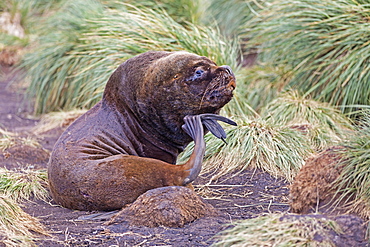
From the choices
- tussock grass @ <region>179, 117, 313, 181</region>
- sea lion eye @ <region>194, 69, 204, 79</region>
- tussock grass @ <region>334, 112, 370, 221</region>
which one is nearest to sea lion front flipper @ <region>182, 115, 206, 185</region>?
sea lion eye @ <region>194, 69, 204, 79</region>

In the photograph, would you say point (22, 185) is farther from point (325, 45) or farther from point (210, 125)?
point (325, 45)

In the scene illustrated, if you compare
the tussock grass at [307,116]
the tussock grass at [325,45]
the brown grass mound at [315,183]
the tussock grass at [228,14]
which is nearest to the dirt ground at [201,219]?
the brown grass mound at [315,183]

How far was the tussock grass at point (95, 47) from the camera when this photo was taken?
668 cm

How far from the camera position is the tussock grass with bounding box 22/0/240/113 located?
6.68 m

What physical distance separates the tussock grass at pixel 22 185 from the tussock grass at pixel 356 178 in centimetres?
243

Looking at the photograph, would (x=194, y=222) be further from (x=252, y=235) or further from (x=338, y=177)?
(x=338, y=177)

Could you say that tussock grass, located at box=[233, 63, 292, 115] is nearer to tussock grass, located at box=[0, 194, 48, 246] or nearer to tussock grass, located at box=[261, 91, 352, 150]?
tussock grass, located at box=[261, 91, 352, 150]

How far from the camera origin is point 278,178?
471cm

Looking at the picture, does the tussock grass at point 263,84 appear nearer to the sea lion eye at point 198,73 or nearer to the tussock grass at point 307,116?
the tussock grass at point 307,116

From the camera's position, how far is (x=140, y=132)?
4168 millimetres

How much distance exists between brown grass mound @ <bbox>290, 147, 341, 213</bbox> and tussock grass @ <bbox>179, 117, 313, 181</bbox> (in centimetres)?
131

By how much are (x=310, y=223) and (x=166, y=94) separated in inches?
61.2

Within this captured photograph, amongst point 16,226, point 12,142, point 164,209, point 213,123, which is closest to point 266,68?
point 12,142

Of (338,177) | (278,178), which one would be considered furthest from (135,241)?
(278,178)
